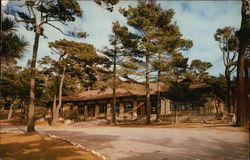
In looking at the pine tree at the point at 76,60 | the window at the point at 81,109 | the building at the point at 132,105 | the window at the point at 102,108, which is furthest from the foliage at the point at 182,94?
the window at the point at 81,109

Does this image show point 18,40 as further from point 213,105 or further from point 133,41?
point 213,105

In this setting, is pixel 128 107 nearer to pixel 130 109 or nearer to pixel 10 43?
pixel 130 109

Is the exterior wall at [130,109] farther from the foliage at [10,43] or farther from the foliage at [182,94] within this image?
the foliage at [10,43]

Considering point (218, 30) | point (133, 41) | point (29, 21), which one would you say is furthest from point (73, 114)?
point (218, 30)

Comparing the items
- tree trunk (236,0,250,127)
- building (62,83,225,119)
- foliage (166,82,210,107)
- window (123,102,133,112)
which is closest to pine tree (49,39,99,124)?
building (62,83,225,119)

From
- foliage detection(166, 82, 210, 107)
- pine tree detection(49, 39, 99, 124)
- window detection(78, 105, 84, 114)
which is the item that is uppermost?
pine tree detection(49, 39, 99, 124)

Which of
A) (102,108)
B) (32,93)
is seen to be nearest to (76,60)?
(102,108)

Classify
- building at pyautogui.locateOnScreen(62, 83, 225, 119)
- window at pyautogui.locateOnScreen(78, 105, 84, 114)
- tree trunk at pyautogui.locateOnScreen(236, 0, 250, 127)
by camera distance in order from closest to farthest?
tree trunk at pyautogui.locateOnScreen(236, 0, 250, 127), building at pyautogui.locateOnScreen(62, 83, 225, 119), window at pyautogui.locateOnScreen(78, 105, 84, 114)

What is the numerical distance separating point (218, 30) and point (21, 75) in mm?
29643

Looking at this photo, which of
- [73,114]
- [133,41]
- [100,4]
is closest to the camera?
[100,4]

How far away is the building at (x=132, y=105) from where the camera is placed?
80.1ft

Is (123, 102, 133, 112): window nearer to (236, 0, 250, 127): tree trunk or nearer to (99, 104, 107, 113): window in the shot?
(99, 104, 107, 113): window

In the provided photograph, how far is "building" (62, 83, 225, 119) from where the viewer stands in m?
24.4

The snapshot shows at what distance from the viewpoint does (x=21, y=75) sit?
30188 mm
